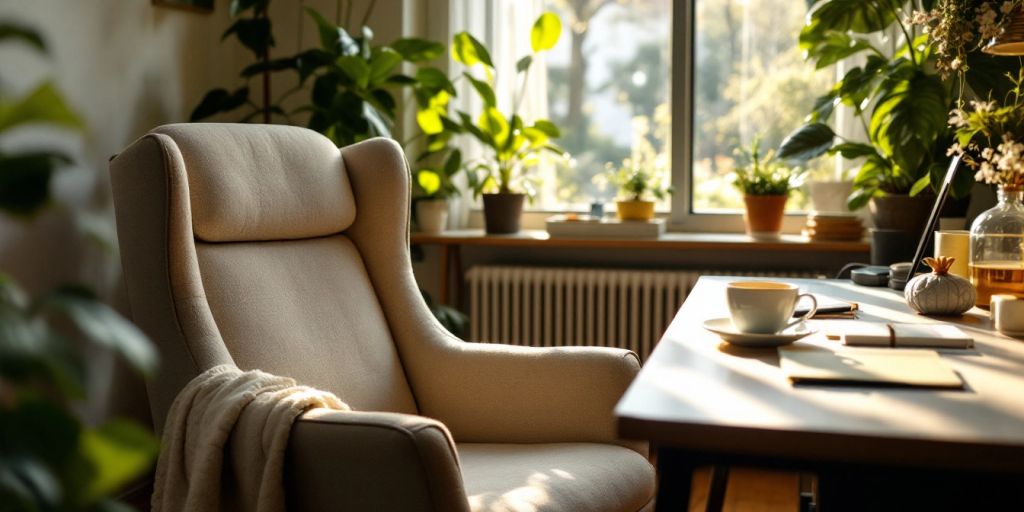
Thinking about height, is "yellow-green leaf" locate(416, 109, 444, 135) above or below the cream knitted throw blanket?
above

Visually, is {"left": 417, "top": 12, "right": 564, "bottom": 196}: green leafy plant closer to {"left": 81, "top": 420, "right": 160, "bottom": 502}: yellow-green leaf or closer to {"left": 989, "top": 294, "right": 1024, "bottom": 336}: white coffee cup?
{"left": 989, "top": 294, "right": 1024, "bottom": 336}: white coffee cup

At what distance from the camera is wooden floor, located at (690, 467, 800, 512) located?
274 centimetres

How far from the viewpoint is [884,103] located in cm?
276

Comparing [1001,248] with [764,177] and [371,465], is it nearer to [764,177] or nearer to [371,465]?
[371,465]

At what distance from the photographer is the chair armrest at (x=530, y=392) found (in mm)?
1854

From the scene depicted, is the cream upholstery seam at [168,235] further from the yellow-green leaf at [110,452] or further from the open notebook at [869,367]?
the yellow-green leaf at [110,452]

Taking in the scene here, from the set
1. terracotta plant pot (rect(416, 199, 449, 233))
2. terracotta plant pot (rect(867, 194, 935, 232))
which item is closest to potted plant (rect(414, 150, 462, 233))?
terracotta plant pot (rect(416, 199, 449, 233))

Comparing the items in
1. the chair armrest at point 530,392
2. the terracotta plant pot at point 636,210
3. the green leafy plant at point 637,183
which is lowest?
the chair armrest at point 530,392

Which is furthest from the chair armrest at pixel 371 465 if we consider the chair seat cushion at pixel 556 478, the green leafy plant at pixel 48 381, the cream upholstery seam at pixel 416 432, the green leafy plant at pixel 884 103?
the green leafy plant at pixel 884 103

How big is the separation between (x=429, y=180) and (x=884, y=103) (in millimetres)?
1399

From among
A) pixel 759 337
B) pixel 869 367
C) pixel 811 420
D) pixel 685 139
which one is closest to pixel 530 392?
pixel 759 337

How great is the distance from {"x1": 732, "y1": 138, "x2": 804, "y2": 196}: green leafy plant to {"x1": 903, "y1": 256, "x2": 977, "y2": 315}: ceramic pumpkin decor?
1540 millimetres

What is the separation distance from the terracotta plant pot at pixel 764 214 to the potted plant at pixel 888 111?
25 centimetres

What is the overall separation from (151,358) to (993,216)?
151 centimetres
